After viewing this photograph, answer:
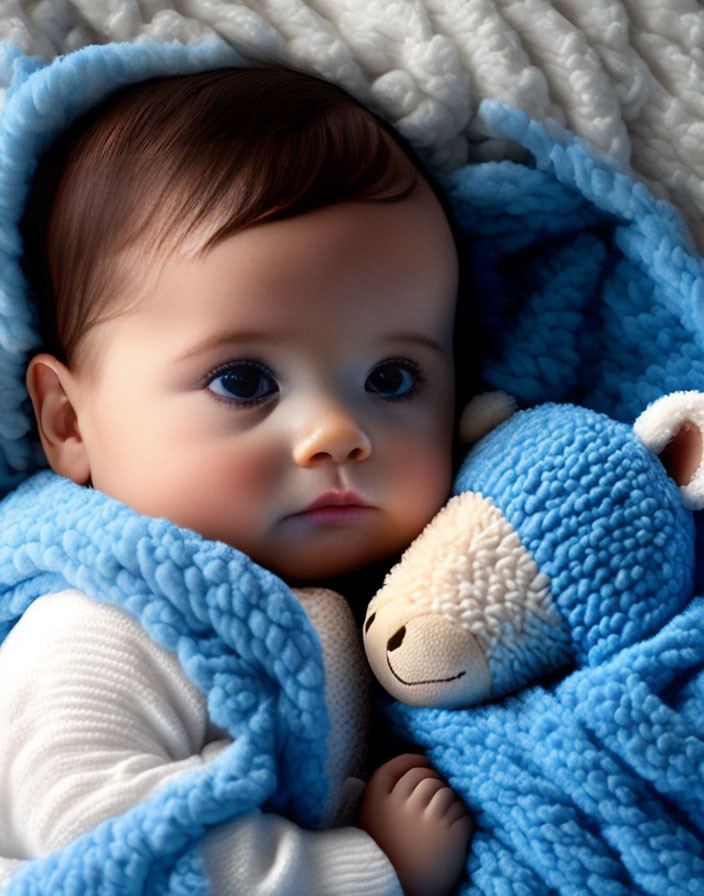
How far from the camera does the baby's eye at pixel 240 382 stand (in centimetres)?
100

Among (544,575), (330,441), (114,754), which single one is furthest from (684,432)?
(114,754)

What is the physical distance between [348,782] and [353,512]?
230 mm

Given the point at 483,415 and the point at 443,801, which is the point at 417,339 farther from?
the point at 443,801

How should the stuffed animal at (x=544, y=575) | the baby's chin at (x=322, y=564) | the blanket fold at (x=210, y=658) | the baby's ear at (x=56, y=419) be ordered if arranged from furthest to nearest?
the baby's ear at (x=56, y=419) < the baby's chin at (x=322, y=564) < the stuffed animal at (x=544, y=575) < the blanket fold at (x=210, y=658)

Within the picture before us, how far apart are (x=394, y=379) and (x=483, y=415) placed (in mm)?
109

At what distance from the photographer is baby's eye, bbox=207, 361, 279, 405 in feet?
3.27

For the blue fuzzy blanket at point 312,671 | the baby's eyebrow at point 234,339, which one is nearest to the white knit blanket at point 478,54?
the blue fuzzy blanket at point 312,671

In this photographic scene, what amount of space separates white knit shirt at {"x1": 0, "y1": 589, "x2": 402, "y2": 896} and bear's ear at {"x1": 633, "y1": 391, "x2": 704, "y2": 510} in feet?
1.24

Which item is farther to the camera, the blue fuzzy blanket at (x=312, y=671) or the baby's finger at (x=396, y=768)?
the baby's finger at (x=396, y=768)

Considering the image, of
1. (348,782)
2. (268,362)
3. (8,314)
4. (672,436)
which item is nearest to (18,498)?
(8,314)

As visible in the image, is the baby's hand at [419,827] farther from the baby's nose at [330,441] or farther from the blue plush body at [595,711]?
the baby's nose at [330,441]

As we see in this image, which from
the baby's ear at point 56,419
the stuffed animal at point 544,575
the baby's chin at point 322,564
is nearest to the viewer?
the stuffed animal at point 544,575

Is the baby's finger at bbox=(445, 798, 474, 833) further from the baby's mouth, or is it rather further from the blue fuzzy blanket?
the baby's mouth

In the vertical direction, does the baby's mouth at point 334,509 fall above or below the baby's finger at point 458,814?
above
